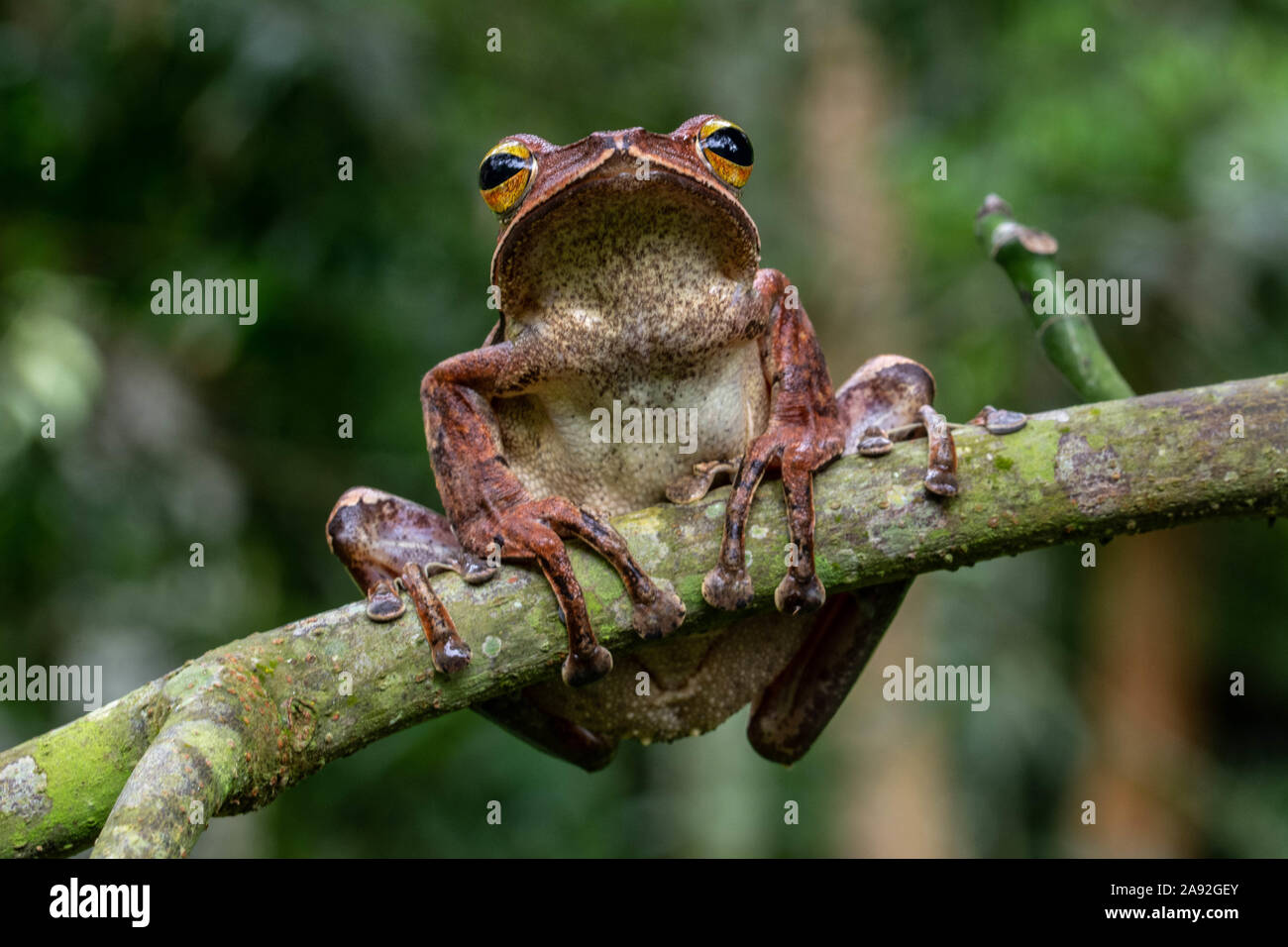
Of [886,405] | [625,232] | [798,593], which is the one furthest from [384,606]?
[886,405]

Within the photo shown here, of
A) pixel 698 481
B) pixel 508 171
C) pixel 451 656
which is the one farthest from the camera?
pixel 698 481

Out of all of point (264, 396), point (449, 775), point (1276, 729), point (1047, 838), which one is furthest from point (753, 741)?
point (1276, 729)

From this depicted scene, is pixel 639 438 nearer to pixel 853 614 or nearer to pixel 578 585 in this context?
pixel 578 585

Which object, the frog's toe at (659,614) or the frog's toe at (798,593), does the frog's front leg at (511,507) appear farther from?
the frog's toe at (798,593)

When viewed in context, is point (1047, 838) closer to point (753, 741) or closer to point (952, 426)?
point (753, 741)

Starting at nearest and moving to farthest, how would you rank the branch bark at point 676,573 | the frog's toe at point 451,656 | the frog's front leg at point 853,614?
the branch bark at point 676,573
the frog's toe at point 451,656
the frog's front leg at point 853,614

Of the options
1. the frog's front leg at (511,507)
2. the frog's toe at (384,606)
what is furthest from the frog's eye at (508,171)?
the frog's toe at (384,606)
